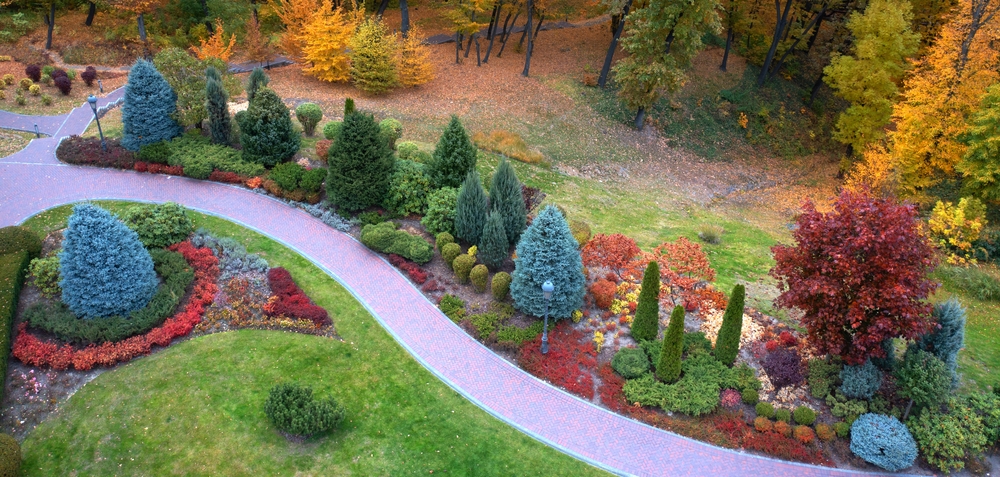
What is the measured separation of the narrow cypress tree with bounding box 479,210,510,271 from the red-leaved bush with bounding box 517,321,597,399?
3346 millimetres

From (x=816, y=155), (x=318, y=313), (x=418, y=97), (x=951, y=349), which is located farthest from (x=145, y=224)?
(x=816, y=155)

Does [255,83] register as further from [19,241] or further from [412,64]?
[412,64]

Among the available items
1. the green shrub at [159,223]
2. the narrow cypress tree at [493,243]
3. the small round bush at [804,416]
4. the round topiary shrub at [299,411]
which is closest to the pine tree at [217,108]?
the green shrub at [159,223]

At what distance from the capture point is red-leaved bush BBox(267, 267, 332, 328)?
1966 cm

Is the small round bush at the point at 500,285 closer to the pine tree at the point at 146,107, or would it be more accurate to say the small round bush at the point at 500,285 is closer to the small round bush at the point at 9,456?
the small round bush at the point at 9,456

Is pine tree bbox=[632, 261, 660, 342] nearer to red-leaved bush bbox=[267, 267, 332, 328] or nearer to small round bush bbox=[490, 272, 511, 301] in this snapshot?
small round bush bbox=[490, 272, 511, 301]

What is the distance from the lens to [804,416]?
17031 millimetres

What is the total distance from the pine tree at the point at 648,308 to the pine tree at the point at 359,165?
10726 millimetres

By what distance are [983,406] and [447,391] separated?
1413 centimetres

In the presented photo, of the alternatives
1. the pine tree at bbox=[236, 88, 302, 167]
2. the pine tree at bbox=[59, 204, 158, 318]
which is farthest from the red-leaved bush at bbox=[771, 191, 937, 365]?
the pine tree at bbox=[236, 88, 302, 167]

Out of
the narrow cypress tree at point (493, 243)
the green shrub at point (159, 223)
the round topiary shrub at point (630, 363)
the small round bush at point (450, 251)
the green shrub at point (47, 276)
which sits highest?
the narrow cypress tree at point (493, 243)

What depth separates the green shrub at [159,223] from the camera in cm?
2175

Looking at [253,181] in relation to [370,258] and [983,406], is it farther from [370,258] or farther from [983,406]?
[983,406]

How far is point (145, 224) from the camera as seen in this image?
2188cm
